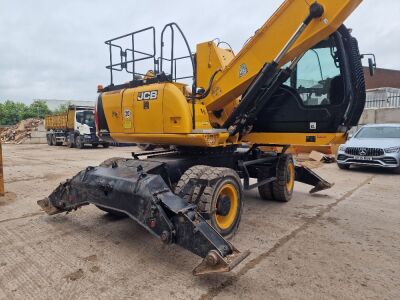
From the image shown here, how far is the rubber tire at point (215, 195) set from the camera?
3.64m

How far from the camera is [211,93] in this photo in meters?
4.77

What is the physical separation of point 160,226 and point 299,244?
180 centimetres

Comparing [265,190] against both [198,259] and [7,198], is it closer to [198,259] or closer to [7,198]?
[198,259]

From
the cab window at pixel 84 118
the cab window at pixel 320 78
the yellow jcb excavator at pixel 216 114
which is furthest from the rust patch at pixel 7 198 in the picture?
the cab window at pixel 84 118

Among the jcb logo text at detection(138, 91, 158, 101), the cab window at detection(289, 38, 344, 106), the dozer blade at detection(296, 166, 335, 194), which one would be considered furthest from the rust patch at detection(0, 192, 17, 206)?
the dozer blade at detection(296, 166, 335, 194)

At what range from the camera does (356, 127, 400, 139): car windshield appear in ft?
35.0

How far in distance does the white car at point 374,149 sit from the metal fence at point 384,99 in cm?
926

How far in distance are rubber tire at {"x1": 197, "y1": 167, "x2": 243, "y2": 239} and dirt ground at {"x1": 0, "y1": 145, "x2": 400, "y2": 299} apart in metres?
0.21

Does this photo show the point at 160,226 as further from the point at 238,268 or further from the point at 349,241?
the point at 349,241

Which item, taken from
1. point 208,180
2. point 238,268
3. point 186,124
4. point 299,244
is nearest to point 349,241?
point 299,244

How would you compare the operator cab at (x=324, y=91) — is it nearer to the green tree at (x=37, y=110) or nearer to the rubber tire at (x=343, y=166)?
the rubber tire at (x=343, y=166)

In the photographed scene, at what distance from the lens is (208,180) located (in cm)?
371

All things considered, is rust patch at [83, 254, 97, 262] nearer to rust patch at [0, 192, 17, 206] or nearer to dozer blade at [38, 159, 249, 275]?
dozer blade at [38, 159, 249, 275]

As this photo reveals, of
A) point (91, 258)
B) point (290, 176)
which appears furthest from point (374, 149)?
point (91, 258)
